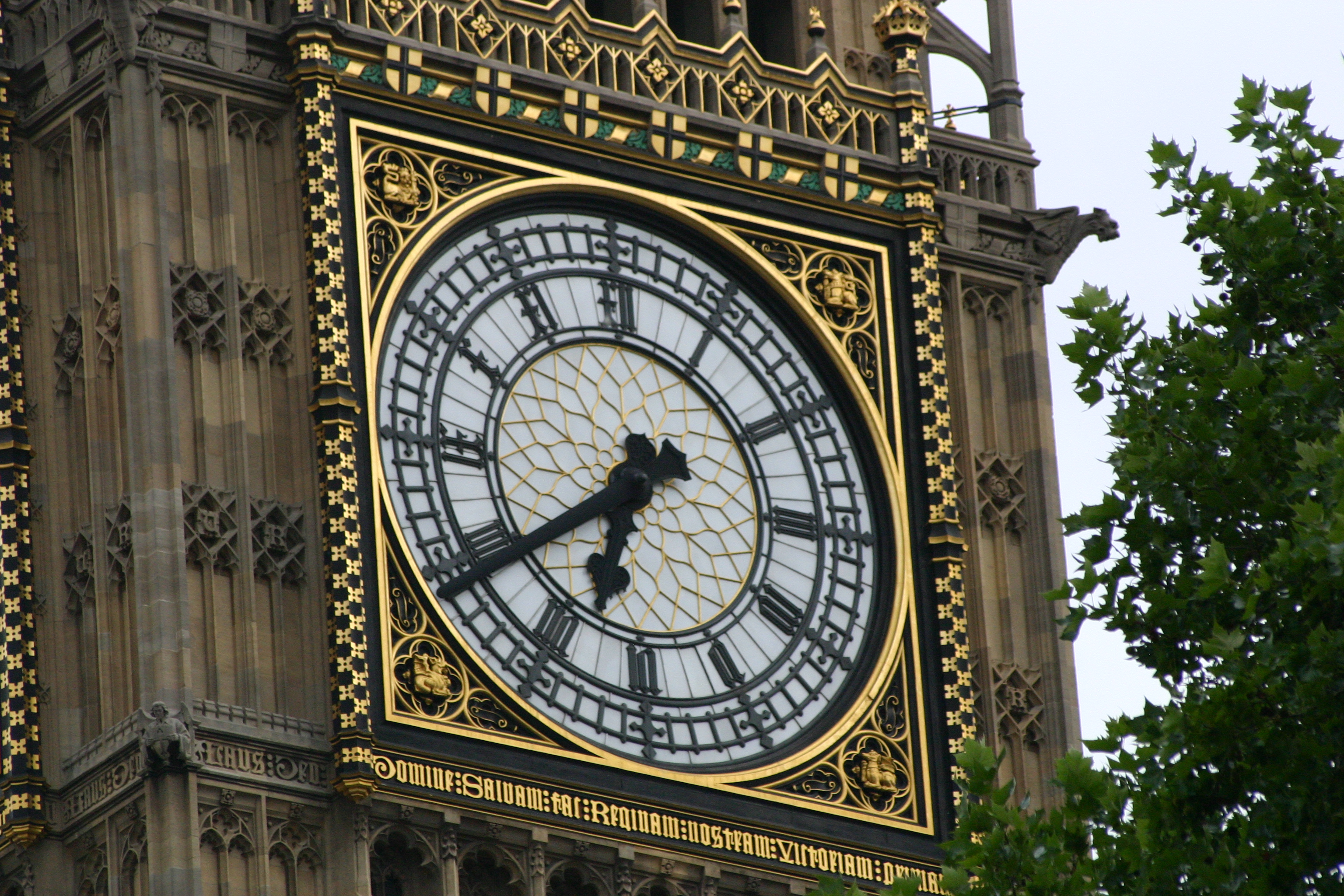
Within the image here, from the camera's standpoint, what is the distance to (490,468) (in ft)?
110

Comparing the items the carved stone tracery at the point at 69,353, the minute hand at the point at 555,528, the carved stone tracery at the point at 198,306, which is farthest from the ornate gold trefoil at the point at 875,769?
the carved stone tracery at the point at 69,353

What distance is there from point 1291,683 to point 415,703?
9.53 meters

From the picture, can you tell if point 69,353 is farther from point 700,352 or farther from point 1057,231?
point 1057,231

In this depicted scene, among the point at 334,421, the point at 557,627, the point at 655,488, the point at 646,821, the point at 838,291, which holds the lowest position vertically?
the point at 646,821

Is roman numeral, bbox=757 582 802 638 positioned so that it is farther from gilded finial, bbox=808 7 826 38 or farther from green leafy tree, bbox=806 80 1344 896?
green leafy tree, bbox=806 80 1344 896

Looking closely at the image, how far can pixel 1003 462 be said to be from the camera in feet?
119

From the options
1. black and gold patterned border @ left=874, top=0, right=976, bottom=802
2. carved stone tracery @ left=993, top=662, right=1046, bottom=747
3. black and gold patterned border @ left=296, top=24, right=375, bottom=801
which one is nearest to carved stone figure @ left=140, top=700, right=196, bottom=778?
black and gold patterned border @ left=296, top=24, right=375, bottom=801

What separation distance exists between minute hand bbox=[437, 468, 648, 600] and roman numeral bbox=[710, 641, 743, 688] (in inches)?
47.3

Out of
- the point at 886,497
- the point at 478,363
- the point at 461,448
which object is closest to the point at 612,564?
the point at 461,448

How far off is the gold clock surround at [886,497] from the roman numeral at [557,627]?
567mm

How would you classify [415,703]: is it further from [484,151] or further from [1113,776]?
[1113,776]

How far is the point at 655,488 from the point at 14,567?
4581 millimetres

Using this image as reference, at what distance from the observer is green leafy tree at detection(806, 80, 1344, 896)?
2406 cm

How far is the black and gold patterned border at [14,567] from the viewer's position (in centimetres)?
3198
